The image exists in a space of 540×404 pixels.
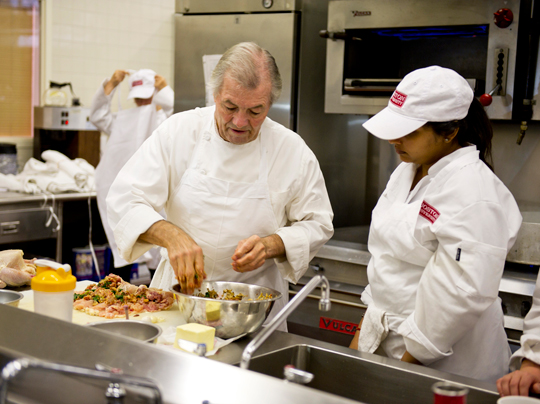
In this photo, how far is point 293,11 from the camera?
124 inches

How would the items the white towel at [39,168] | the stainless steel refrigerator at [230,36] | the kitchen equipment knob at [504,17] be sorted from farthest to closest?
the white towel at [39,168]
the stainless steel refrigerator at [230,36]
the kitchen equipment knob at [504,17]

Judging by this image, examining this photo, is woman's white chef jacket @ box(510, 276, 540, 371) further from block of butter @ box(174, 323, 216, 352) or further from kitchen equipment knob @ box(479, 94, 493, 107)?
kitchen equipment knob @ box(479, 94, 493, 107)

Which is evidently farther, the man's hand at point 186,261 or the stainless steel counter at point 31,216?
the stainless steel counter at point 31,216

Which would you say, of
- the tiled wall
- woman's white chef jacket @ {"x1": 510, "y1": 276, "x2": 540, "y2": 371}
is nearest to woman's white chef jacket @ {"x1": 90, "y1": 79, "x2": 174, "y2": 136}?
the tiled wall

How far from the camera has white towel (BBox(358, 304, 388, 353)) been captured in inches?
69.8

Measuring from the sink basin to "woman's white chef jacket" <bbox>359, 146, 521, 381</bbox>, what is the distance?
7.6 inches

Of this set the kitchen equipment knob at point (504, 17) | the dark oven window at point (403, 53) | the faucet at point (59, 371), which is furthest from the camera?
the dark oven window at point (403, 53)

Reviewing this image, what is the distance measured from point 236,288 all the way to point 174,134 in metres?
0.62

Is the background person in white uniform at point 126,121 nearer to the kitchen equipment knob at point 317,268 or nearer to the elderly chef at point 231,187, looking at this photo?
the kitchen equipment knob at point 317,268

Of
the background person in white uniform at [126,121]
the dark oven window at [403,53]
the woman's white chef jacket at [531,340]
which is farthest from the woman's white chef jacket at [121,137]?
the woman's white chef jacket at [531,340]

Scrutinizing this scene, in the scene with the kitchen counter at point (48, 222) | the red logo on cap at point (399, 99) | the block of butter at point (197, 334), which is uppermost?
the red logo on cap at point (399, 99)

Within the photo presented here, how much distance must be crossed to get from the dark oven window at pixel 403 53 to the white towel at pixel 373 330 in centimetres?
132

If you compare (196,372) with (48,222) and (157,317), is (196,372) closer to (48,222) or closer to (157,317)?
(157,317)

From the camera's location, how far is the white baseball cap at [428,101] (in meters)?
1.65
